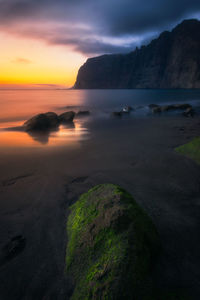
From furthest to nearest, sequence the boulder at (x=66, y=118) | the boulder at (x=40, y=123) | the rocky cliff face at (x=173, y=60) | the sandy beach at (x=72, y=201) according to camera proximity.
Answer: the rocky cliff face at (x=173, y=60), the boulder at (x=66, y=118), the boulder at (x=40, y=123), the sandy beach at (x=72, y=201)

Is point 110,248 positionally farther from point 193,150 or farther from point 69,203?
point 193,150

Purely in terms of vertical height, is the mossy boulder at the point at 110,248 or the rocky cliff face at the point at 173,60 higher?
the rocky cliff face at the point at 173,60

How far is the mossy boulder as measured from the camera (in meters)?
2.30

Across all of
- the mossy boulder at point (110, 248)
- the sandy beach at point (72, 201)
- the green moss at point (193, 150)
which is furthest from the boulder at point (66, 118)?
the mossy boulder at point (110, 248)

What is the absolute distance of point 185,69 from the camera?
139125 mm

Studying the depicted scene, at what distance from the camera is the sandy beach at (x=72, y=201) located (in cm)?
280

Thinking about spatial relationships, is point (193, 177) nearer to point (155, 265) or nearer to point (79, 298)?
point (155, 265)

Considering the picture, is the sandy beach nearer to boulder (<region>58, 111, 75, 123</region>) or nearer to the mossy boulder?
the mossy boulder

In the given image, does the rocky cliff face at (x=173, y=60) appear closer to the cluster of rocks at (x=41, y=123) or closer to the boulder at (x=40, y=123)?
the cluster of rocks at (x=41, y=123)

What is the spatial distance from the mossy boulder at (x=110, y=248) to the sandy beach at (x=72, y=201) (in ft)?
0.93

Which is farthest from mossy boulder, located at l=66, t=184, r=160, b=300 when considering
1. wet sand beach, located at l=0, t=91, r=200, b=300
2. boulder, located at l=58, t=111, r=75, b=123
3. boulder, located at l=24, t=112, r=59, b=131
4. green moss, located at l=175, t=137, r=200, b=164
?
boulder, located at l=58, t=111, r=75, b=123

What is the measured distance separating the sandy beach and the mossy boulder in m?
0.28

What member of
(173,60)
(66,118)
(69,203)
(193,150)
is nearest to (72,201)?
(69,203)

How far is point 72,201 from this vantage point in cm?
488
